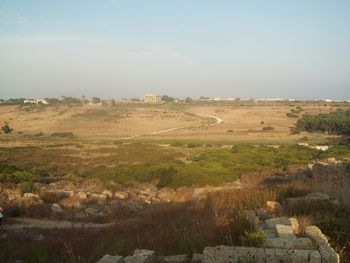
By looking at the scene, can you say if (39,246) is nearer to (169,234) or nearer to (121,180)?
(169,234)

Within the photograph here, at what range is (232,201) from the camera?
40.8 ft

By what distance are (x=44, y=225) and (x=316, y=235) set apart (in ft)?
37.5

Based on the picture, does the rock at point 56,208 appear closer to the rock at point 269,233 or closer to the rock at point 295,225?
the rock at point 269,233

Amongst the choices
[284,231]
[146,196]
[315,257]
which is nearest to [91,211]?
[146,196]

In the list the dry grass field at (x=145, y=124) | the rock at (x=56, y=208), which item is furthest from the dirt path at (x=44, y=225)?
the dry grass field at (x=145, y=124)

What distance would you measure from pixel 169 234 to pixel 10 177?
23.7 m

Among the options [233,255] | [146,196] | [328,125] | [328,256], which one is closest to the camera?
[328,256]

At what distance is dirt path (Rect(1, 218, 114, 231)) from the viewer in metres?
14.7

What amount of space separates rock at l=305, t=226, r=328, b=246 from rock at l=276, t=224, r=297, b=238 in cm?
31

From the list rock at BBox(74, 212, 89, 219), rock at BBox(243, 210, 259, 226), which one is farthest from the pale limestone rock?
rock at BBox(74, 212, 89, 219)

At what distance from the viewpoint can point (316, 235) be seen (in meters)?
7.36

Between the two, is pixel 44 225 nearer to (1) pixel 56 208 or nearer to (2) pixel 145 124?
(1) pixel 56 208

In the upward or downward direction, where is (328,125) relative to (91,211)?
downward

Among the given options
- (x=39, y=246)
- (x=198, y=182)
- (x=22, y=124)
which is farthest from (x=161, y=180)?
(x=22, y=124)
